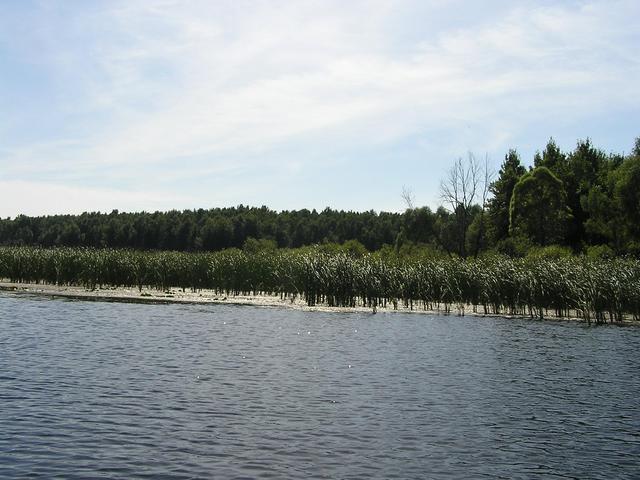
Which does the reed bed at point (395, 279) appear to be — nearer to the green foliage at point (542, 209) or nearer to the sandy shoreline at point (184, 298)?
the sandy shoreline at point (184, 298)

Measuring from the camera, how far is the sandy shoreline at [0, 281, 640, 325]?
39375 mm

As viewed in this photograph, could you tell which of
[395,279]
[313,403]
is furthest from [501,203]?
[313,403]

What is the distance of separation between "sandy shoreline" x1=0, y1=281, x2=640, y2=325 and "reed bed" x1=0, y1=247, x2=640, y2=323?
583mm

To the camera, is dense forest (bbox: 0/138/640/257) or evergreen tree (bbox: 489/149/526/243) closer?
dense forest (bbox: 0/138/640/257)

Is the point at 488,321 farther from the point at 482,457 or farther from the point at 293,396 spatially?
the point at 482,457

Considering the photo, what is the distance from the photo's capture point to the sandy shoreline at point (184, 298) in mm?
39375

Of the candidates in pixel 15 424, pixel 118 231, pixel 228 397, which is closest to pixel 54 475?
pixel 15 424

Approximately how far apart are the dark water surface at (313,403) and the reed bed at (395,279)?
275 inches

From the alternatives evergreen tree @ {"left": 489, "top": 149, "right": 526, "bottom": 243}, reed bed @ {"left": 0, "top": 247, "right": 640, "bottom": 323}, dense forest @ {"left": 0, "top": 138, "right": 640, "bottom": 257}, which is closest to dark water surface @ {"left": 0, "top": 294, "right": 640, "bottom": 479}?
reed bed @ {"left": 0, "top": 247, "right": 640, "bottom": 323}

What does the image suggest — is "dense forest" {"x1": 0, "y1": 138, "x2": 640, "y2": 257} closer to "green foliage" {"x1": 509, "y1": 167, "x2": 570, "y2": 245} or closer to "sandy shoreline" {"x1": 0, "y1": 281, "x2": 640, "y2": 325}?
"green foliage" {"x1": 509, "y1": 167, "x2": 570, "y2": 245}

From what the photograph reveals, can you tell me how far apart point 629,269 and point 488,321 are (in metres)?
8.84

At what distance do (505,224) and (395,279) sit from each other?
168 ft

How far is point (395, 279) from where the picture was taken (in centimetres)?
4169

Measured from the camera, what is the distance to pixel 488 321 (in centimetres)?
3541
